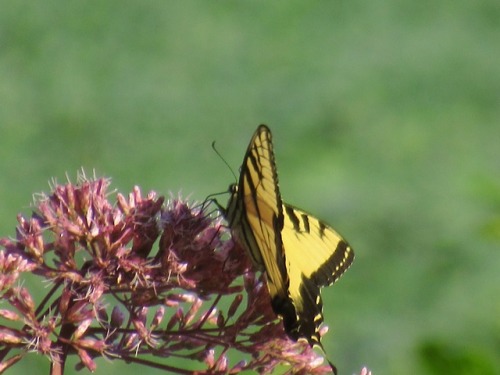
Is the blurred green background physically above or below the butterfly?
above

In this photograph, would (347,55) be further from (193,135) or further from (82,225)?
(82,225)

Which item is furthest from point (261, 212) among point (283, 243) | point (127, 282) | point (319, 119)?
point (319, 119)

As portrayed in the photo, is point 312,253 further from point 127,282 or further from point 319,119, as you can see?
point 319,119

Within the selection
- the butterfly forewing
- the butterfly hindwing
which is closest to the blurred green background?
the butterfly hindwing

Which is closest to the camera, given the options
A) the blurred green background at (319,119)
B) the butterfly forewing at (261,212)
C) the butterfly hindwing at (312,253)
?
the butterfly forewing at (261,212)

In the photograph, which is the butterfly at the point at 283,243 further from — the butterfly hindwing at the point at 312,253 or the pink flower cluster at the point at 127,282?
the pink flower cluster at the point at 127,282

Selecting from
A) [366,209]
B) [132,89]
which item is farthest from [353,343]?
[132,89]

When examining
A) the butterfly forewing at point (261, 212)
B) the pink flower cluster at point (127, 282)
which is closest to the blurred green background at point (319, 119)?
the pink flower cluster at point (127, 282)

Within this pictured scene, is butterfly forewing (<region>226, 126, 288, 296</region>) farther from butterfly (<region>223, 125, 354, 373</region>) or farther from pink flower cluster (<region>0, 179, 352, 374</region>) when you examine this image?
pink flower cluster (<region>0, 179, 352, 374</region>)
